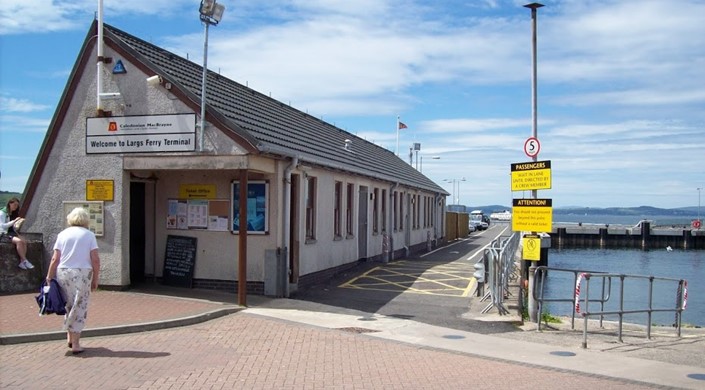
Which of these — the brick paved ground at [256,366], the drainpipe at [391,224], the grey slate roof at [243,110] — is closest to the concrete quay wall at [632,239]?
the drainpipe at [391,224]

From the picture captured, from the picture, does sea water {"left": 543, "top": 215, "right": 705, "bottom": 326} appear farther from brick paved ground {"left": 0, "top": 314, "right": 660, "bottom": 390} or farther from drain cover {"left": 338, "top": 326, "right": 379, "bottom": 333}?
brick paved ground {"left": 0, "top": 314, "right": 660, "bottom": 390}

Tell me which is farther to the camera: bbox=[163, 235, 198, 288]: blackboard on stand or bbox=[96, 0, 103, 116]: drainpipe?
bbox=[163, 235, 198, 288]: blackboard on stand

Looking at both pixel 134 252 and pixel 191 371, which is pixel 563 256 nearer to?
pixel 134 252

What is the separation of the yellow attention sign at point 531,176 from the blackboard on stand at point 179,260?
6951 mm

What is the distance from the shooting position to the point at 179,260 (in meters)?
15.0

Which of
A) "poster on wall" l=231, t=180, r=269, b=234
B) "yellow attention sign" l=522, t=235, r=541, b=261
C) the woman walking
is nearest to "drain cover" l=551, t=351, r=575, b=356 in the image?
"yellow attention sign" l=522, t=235, r=541, b=261

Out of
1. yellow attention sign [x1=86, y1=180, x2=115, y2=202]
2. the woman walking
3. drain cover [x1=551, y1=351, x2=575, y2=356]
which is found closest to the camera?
the woman walking

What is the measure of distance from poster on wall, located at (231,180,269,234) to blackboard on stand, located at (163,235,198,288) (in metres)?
1.21

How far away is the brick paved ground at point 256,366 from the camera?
24.7 feet

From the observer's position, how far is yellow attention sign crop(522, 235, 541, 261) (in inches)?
496

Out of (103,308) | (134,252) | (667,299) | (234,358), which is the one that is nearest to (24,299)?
(103,308)

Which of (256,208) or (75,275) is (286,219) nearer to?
(256,208)

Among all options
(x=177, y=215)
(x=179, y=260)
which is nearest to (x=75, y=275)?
(x=179, y=260)

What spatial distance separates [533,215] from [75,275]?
809 cm
